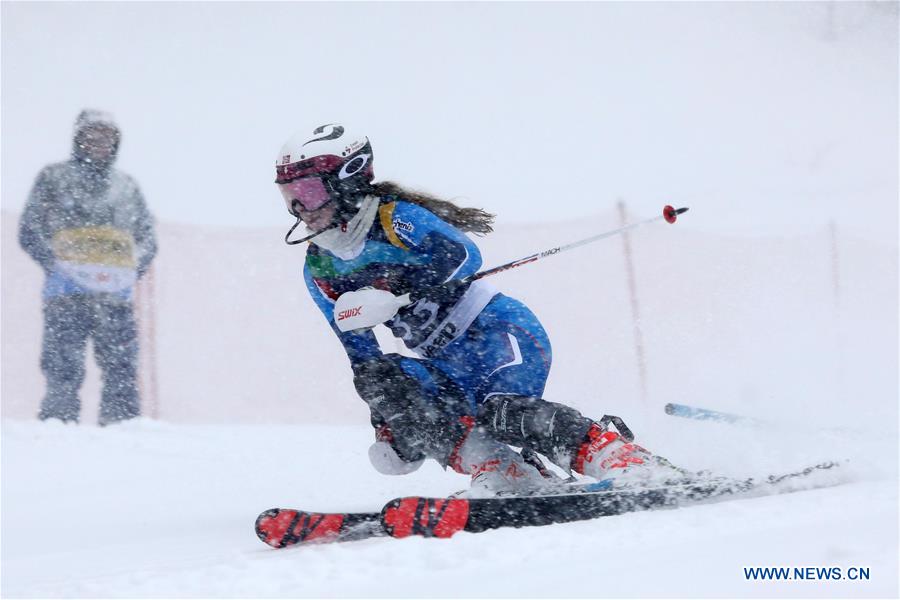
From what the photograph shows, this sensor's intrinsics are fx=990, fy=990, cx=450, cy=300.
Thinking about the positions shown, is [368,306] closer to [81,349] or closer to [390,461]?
[390,461]

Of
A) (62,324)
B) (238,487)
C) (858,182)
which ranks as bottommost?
(238,487)

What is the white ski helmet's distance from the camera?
3.82 metres

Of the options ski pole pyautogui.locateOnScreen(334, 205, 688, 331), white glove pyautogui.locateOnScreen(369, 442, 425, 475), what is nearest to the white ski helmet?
ski pole pyautogui.locateOnScreen(334, 205, 688, 331)

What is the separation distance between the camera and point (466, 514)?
9.33 ft

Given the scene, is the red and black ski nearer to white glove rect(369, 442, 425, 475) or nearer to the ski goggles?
white glove rect(369, 442, 425, 475)

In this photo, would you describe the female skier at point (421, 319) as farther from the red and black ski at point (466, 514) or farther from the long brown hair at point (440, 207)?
the red and black ski at point (466, 514)

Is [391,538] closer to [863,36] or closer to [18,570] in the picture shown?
[18,570]

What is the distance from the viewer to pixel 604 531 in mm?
2623

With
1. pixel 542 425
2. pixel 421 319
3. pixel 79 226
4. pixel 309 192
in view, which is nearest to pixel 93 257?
pixel 79 226

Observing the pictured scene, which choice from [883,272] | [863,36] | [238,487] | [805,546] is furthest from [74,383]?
[863,36]

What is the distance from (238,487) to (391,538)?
235cm

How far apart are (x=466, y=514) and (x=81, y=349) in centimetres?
385

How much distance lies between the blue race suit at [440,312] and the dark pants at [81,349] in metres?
2.38

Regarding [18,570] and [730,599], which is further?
[18,570]
